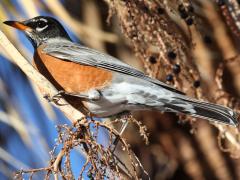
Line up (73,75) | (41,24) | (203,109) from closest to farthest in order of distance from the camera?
(203,109), (73,75), (41,24)

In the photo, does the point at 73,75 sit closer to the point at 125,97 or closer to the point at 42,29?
the point at 125,97

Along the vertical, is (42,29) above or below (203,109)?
above

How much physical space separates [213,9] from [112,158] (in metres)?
2.06

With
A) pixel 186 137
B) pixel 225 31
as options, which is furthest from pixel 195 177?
pixel 225 31

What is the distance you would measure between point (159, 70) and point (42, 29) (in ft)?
2.21

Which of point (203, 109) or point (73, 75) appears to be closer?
point (203, 109)

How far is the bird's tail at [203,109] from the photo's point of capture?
83.8 inches

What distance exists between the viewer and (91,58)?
2.53 meters

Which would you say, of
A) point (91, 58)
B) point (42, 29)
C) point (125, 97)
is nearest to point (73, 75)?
point (91, 58)

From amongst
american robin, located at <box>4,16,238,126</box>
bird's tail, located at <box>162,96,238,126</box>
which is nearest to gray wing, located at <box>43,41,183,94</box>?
american robin, located at <box>4,16,238,126</box>

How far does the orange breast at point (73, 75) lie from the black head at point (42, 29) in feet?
0.90

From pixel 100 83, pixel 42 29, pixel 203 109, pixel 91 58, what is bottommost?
pixel 203 109

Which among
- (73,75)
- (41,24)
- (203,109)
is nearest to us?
(203,109)

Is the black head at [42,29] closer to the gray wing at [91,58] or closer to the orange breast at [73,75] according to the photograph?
the gray wing at [91,58]
